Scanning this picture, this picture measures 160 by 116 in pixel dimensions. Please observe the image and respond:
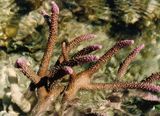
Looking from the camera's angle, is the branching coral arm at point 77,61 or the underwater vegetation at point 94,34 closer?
the branching coral arm at point 77,61

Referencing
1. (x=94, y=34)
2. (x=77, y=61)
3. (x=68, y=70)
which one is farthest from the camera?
(x=94, y=34)

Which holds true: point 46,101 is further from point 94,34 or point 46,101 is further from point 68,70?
point 94,34

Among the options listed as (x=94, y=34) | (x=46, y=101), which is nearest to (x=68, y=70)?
(x=46, y=101)

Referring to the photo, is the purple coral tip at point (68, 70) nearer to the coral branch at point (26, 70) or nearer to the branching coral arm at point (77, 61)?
the branching coral arm at point (77, 61)

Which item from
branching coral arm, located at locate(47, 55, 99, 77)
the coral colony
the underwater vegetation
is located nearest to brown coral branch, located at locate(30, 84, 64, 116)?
the coral colony

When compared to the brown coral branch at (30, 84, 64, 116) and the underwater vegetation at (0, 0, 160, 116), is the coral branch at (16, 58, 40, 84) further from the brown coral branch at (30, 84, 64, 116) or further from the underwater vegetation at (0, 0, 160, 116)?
the underwater vegetation at (0, 0, 160, 116)

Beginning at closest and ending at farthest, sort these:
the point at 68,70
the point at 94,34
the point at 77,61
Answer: the point at 68,70, the point at 77,61, the point at 94,34

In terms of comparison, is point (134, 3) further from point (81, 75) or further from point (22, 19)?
point (81, 75)

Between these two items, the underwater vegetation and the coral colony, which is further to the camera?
the underwater vegetation

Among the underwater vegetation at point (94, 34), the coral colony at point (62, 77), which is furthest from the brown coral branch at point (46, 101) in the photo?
the underwater vegetation at point (94, 34)

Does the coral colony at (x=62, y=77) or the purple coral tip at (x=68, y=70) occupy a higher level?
the purple coral tip at (x=68, y=70)
